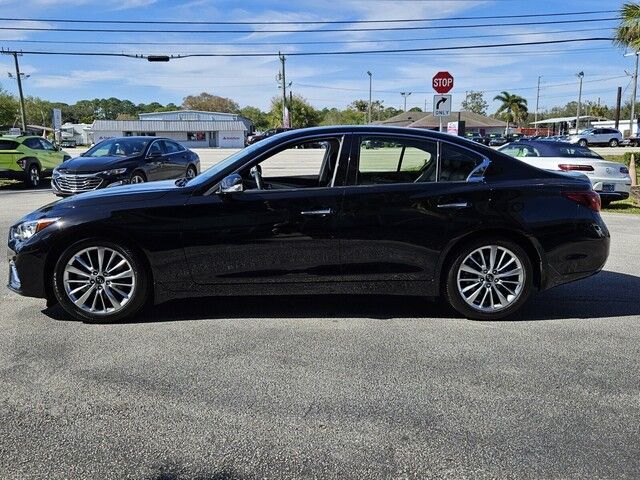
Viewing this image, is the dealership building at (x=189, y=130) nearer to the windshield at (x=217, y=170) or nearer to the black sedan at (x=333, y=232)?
the windshield at (x=217, y=170)

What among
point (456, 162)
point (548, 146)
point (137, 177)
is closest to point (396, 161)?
point (456, 162)

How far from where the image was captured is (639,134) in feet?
191

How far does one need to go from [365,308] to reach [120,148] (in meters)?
11.1

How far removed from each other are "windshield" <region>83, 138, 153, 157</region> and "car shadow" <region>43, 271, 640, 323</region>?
9703 mm

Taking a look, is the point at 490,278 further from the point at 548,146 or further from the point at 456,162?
the point at 548,146

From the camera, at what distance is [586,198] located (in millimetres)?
5086

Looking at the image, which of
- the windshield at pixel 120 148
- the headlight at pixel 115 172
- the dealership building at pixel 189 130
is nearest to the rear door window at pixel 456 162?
the headlight at pixel 115 172

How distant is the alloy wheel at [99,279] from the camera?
4.75m

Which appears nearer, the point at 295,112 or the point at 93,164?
the point at 93,164

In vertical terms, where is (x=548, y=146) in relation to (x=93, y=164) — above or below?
above

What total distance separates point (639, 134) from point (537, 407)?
6424 centimetres

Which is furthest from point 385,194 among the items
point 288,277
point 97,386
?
point 97,386

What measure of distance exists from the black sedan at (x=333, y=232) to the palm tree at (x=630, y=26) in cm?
1576

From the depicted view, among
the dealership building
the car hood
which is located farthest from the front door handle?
the dealership building
